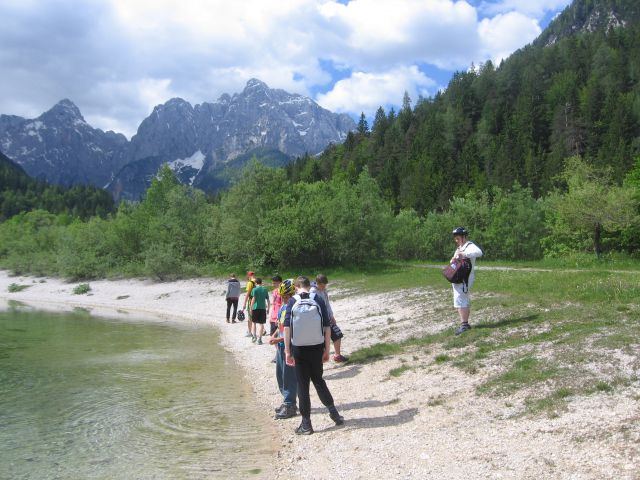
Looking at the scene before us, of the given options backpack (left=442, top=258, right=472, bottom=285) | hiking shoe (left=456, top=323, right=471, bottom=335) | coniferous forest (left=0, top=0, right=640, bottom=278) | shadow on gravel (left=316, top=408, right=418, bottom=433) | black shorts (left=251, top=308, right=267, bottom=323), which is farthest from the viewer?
coniferous forest (left=0, top=0, right=640, bottom=278)

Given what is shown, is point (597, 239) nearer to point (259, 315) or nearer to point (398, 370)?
point (259, 315)

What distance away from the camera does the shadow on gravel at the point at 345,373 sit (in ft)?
42.8

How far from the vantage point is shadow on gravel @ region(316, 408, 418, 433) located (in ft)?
30.0

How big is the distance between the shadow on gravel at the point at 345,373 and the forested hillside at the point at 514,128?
269 ft

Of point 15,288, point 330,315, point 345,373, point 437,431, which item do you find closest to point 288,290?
point 330,315

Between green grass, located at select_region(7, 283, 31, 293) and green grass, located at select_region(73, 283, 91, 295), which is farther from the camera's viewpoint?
green grass, located at select_region(7, 283, 31, 293)

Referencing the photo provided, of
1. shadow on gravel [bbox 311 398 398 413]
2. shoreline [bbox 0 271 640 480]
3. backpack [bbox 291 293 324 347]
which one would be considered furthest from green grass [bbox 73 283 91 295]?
backpack [bbox 291 293 324 347]

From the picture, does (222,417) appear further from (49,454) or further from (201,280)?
(201,280)

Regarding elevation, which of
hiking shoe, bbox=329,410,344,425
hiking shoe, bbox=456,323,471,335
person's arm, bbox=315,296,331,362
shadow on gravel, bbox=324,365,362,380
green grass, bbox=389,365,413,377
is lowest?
shadow on gravel, bbox=324,365,362,380

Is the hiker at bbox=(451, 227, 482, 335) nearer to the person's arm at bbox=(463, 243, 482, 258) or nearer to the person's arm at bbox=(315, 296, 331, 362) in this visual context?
the person's arm at bbox=(463, 243, 482, 258)

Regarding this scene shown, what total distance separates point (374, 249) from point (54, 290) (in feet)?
113

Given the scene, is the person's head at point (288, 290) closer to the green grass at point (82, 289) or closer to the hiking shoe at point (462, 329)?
the hiking shoe at point (462, 329)

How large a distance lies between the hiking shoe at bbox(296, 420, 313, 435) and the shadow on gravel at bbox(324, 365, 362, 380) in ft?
11.7

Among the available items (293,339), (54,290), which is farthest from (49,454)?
(54,290)
